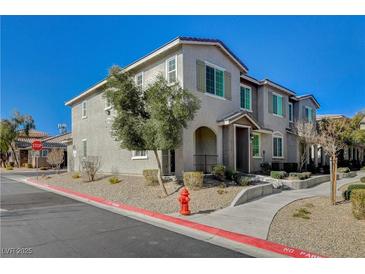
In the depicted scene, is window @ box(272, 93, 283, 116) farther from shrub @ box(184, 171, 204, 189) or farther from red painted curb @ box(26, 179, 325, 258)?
red painted curb @ box(26, 179, 325, 258)

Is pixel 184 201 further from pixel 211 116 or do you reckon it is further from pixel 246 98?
pixel 246 98

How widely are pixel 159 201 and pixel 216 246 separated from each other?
16.6 feet

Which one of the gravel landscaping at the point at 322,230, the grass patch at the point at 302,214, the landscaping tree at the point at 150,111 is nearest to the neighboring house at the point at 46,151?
the landscaping tree at the point at 150,111

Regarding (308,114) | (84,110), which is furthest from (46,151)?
(308,114)

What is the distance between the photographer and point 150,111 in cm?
1110

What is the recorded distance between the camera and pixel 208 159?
15.8 metres

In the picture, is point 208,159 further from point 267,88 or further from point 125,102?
point 267,88

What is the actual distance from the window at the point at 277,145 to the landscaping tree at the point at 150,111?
12.3m

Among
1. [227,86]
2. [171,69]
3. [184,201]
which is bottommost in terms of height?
[184,201]

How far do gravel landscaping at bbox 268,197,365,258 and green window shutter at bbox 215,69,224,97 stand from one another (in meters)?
8.59

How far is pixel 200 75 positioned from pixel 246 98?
6.06 m

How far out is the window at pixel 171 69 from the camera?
14.2 meters

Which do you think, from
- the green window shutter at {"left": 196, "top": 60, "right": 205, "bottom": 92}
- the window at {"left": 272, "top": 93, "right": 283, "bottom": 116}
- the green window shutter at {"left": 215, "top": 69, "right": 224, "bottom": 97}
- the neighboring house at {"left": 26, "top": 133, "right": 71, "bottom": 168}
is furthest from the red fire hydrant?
the neighboring house at {"left": 26, "top": 133, "right": 71, "bottom": 168}

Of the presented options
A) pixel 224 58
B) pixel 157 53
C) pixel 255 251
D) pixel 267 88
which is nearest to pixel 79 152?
pixel 157 53
